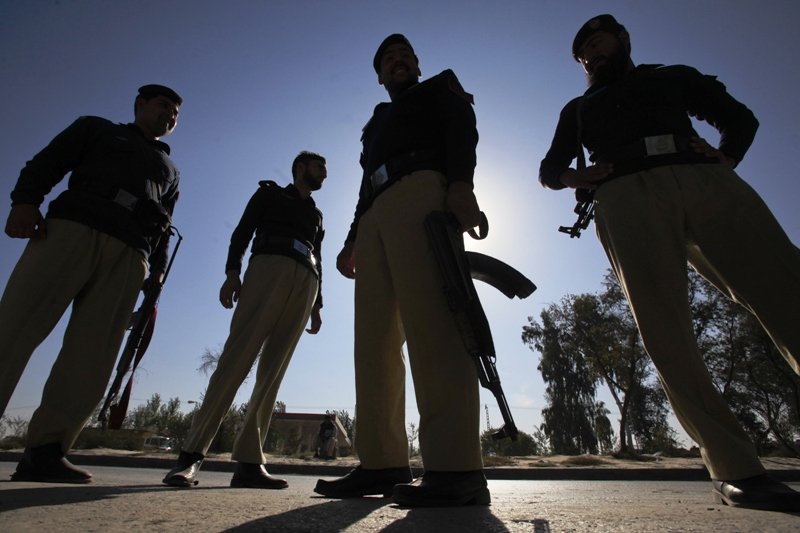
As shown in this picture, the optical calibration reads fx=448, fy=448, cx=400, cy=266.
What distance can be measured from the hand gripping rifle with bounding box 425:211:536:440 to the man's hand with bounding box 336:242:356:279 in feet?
3.55

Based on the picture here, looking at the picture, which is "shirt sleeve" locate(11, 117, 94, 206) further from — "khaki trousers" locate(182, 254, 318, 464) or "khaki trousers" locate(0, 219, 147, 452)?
"khaki trousers" locate(182, 254, 318, 464)

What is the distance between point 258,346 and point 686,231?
295 centimetres

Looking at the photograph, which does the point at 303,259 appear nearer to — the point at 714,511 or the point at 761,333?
the point at 714,511

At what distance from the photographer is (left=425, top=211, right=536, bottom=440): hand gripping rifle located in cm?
183

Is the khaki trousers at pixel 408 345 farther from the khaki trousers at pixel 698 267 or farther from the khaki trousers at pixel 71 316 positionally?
the khaki trousers at pixel 71 316

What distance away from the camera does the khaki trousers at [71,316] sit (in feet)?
8.29

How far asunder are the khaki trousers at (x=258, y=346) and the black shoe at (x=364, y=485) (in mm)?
1292

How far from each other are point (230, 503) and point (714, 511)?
5.75ft

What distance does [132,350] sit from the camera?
3.13 m

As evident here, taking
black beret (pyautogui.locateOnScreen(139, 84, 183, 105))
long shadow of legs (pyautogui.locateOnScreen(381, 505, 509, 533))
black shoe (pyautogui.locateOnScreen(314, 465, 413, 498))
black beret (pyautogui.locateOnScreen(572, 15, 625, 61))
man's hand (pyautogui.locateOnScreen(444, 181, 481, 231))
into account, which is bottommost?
long shadow of legs (pyautogui.locateOnScreen(381, 505, 509, 533))

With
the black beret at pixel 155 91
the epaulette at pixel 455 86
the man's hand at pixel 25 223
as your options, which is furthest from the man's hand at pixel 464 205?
the black beret at pixel 155 91

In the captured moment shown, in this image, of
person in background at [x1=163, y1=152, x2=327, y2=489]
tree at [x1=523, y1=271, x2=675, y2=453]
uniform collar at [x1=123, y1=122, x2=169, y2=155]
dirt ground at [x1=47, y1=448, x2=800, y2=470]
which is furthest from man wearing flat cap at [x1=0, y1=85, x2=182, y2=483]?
tree at [x1=523, y1=271, x2=675, y2=453]

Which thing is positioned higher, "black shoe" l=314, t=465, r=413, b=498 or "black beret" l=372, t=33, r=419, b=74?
"black beret" l=372, t=33, r=419, b=74

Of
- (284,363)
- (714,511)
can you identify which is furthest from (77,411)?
(714,511)
